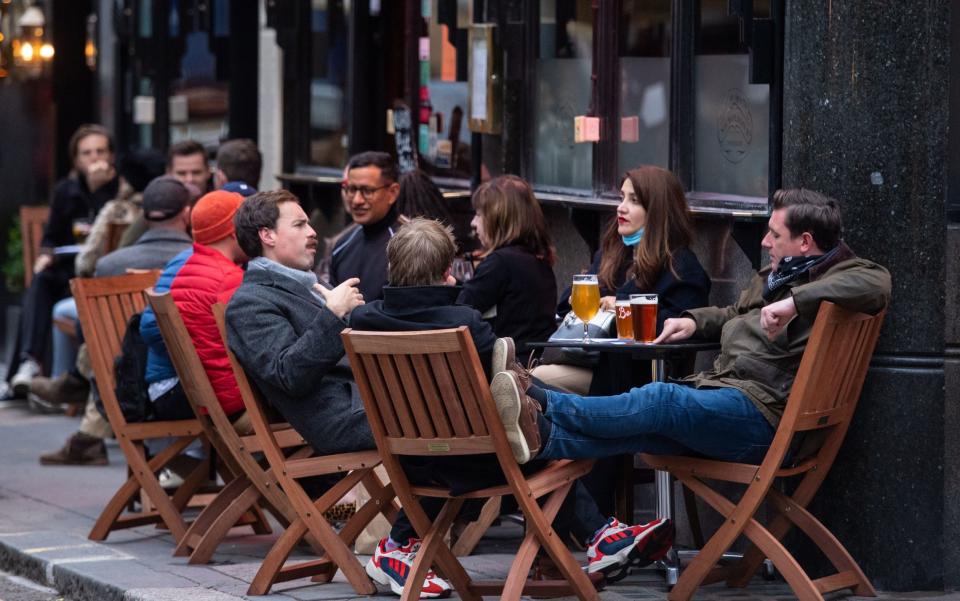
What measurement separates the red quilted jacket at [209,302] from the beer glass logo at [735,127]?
204 centimetres

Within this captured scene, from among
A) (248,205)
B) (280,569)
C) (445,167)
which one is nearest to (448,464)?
(280,569)

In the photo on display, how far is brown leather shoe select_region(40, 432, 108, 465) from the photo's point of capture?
9453 millimetres

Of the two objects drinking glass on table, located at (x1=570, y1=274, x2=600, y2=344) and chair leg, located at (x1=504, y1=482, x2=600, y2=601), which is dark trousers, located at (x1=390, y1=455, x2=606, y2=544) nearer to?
chair leg, located at (x1=504, y1=482, x2=600, y2=601)

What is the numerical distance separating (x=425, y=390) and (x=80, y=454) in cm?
432

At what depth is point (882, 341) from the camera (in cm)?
619

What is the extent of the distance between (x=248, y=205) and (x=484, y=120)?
7.84ft

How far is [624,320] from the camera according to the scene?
21.1ft

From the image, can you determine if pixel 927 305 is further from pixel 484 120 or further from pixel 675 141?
pixel 484 120

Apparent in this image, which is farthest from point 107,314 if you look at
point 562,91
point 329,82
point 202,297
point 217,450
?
point 329,82

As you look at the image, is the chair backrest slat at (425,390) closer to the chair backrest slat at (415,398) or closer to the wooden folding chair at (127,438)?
the chair backrest slat at (415,398)

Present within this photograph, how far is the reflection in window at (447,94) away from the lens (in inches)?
363

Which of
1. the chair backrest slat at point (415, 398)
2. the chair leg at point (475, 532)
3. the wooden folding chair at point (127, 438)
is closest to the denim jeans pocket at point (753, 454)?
the chair backrest slat at point (415, 398)

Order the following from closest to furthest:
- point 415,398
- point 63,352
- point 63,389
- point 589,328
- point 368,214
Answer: point 415,398, point 589,328, point 368,214, point 63,389, point 63,352

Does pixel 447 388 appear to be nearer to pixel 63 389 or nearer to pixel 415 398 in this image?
pixel 415 398
